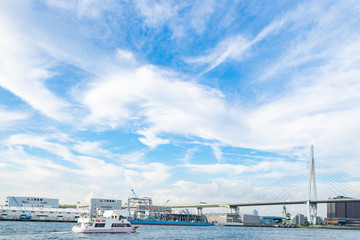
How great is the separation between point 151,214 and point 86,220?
9779cm

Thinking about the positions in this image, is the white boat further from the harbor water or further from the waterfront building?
the waterfront building

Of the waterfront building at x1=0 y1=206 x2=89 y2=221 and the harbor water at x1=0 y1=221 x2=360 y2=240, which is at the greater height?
the harbor water at x1=0 y1=221 x2=360 y2=240

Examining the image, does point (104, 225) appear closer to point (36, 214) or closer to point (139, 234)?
point (139, 234)

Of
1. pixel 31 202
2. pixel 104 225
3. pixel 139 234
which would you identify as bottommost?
pixel 31 202

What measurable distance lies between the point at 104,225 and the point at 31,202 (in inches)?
5421

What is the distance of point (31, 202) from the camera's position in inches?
7377

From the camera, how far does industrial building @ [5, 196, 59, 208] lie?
180500 mm

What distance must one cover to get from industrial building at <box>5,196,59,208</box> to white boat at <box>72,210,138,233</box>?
130 metres

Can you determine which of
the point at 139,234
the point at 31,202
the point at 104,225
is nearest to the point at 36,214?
the point at 31,202

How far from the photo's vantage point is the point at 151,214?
16375 cm

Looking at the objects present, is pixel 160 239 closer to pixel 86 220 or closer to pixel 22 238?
pixel 86 220

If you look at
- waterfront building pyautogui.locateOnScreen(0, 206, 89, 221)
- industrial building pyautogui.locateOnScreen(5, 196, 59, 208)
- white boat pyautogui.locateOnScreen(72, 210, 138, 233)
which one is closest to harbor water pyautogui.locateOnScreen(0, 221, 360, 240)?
white boat pyautogui.locateOnScreen(72, 210, 138, 233)

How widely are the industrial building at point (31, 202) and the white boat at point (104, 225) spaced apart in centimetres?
12973

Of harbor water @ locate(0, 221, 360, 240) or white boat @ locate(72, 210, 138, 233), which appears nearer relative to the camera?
harbor water @ locate(0, 221, 360, 240)
